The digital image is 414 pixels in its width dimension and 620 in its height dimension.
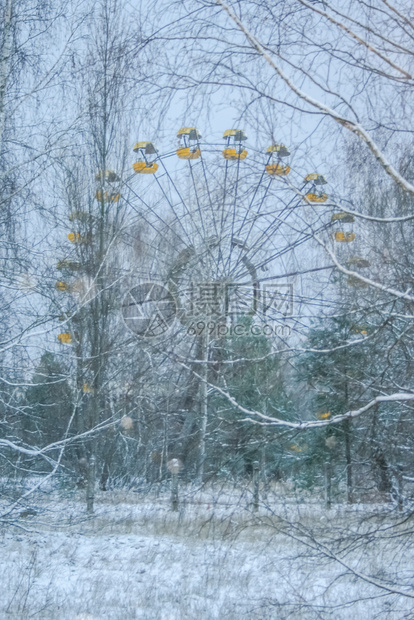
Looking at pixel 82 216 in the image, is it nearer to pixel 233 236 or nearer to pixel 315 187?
pixel 233 236

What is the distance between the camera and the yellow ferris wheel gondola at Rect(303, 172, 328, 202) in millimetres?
2601

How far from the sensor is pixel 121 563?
669 cm

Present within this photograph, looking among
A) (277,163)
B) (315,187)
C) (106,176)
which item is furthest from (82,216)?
(315,187)

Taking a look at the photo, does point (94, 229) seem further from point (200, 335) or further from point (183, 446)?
point (183, 446)

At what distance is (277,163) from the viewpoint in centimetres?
285

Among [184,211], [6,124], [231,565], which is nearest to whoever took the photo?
[6,124]

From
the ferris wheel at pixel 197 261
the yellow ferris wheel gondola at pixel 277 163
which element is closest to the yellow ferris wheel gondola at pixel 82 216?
the ferris wheel at pixel 197 261

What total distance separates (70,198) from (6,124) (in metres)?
5.08

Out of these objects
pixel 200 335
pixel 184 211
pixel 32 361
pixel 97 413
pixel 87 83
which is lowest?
pixel 97 413

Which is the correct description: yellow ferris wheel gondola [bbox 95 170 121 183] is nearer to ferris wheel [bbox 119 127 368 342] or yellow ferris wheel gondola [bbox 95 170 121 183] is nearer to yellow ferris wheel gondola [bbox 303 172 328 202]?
ferris wheel [bbox 119 127 368 342]

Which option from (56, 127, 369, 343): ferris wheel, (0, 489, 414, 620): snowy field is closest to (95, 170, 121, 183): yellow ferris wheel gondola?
(56, 127, 369, 343): ferris wheel

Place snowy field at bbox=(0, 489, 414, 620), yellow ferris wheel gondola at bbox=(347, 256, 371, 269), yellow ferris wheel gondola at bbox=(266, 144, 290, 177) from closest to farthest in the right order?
yellow ferris wheel gondola at bbox=(266, 144, 290, 177)
snowy field at bbox=(0, 489, 414, 620)
yellow ferris wheel gondola at bbox=(347, 256, 371, 269)

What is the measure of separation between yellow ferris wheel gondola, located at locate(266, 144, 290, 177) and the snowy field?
1.45 m

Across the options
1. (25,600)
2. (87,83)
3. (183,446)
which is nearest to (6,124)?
(87,83)
